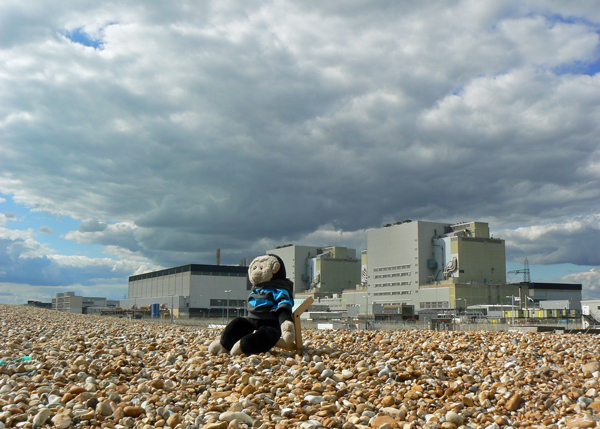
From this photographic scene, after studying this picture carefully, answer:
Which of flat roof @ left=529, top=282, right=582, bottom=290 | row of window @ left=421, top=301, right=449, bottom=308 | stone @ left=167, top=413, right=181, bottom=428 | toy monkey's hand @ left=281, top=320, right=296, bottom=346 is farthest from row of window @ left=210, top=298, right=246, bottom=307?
stone @ left=167, top=413, right=181, bottom=428

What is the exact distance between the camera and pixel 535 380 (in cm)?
746

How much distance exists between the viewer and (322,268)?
108 meters

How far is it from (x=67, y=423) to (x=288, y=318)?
456 cm

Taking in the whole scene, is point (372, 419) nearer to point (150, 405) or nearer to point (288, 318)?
point (150, 405)

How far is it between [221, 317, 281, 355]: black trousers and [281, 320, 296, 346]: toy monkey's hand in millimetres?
106

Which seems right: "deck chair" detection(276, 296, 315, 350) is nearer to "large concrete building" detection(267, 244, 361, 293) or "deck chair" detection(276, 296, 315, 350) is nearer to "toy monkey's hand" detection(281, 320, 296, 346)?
"toy monkey's hand" detection(281, 320, 296, 346)

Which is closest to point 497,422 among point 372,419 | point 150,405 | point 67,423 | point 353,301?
point 372,419

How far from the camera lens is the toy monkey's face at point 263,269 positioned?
34.7 ft

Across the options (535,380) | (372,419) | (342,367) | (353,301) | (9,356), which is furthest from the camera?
(353,301)

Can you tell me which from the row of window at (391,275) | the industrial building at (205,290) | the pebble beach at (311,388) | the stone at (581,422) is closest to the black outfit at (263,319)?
the pebble beach at (311,388)

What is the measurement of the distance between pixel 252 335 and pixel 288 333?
2.33ft

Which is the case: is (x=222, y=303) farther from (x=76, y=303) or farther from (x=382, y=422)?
(x=382, y=422)

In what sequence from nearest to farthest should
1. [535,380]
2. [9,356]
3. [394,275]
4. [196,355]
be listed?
[535,380]
[196,355]
[9,356]
[394,275]

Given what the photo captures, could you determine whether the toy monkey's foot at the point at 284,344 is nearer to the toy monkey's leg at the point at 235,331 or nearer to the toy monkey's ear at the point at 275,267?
the toy monkey's leg at the point at 235,331
